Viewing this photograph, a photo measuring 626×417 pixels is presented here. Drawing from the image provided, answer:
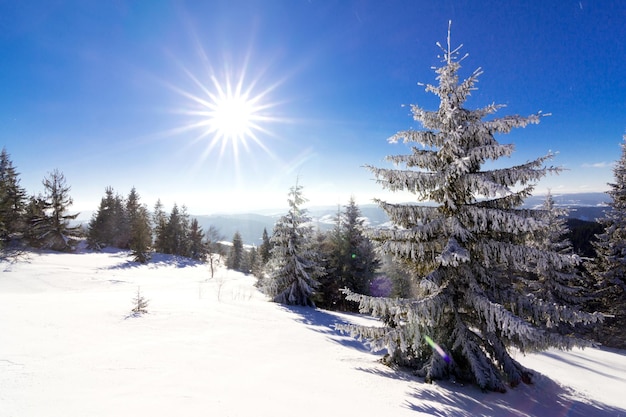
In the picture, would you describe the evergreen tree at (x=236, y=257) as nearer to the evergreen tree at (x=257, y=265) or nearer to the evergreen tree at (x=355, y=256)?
the evergreen tree at (x=257, y=265)

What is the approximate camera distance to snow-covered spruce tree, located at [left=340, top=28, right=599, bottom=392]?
6.91 m

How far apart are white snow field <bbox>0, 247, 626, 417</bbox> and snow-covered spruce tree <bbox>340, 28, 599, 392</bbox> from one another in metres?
0.82

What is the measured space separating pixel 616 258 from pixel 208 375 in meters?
29.8

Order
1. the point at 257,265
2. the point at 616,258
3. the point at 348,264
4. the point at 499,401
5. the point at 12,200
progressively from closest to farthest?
the point at 499,401
the point at 616,258
the point at 348,264
the point at 12,200
the point at 257,265

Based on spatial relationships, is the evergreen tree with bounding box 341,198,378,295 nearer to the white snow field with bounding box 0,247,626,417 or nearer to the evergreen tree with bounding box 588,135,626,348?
the white snow field with bounding box 0,247,626,417

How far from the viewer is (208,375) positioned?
4.98 metres

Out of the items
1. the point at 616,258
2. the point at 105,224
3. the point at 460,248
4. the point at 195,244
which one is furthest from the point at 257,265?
the point at 460,248

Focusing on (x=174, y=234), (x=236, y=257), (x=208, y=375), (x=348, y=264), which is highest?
(x=174, y=234)

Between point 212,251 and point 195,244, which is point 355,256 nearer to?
point 195,244

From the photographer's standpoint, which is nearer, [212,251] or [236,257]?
[236,257]

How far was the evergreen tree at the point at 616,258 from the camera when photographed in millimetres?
20844

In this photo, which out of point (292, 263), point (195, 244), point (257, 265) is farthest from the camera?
point (257, 265)

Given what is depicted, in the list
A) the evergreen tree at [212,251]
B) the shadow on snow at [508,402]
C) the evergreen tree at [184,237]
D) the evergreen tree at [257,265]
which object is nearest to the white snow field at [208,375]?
the shadow on snow at [508,402]

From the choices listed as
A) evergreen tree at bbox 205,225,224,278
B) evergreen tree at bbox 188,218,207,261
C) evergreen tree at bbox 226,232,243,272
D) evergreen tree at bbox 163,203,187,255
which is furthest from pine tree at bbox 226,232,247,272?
evergreen tree at bbox 163,203,187,255
